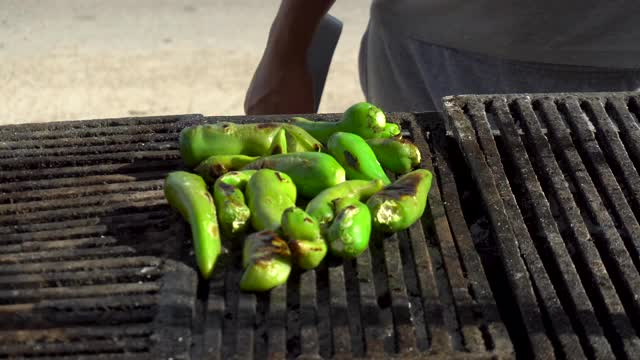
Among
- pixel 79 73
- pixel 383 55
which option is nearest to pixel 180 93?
pixel 79 73

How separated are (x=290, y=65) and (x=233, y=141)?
2.82 feet

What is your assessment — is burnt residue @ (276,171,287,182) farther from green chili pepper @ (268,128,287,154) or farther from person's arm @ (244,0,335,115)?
person's arm @ (244,0,335,115)

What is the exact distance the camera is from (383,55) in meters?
2.56

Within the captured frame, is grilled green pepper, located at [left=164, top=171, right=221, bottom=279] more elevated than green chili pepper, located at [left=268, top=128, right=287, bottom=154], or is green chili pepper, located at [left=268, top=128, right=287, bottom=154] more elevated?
green chili pepper, located at [left=268, top=128, right=287, bottom=154]

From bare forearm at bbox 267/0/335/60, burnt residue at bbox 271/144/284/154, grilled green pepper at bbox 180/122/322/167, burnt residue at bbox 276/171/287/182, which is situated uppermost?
bare forearm at bbox 267/0/335/60

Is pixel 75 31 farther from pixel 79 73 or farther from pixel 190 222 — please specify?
pixel 190 222

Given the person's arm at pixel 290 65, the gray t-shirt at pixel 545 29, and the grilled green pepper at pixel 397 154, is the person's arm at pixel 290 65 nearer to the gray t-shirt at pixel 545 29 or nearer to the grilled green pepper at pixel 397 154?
the gray t-shirt at pixel 545 29

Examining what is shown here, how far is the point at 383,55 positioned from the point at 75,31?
2.76 m

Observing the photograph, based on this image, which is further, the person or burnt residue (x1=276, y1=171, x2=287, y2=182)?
the person

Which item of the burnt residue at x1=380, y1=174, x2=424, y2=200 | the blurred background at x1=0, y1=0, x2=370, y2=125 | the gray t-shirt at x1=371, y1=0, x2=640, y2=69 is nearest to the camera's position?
the burnt residue at x1=380, y1=174, x2=424, y2=200

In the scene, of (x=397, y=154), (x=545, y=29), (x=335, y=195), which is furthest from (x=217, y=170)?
(x=545, y=29)

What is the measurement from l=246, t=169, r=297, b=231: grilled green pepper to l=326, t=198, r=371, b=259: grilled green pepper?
116mm

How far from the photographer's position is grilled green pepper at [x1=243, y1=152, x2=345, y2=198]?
1.56 meters

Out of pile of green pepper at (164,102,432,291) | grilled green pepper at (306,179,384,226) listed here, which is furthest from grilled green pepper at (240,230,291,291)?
grilled green pepper at (306,179,384,226)
